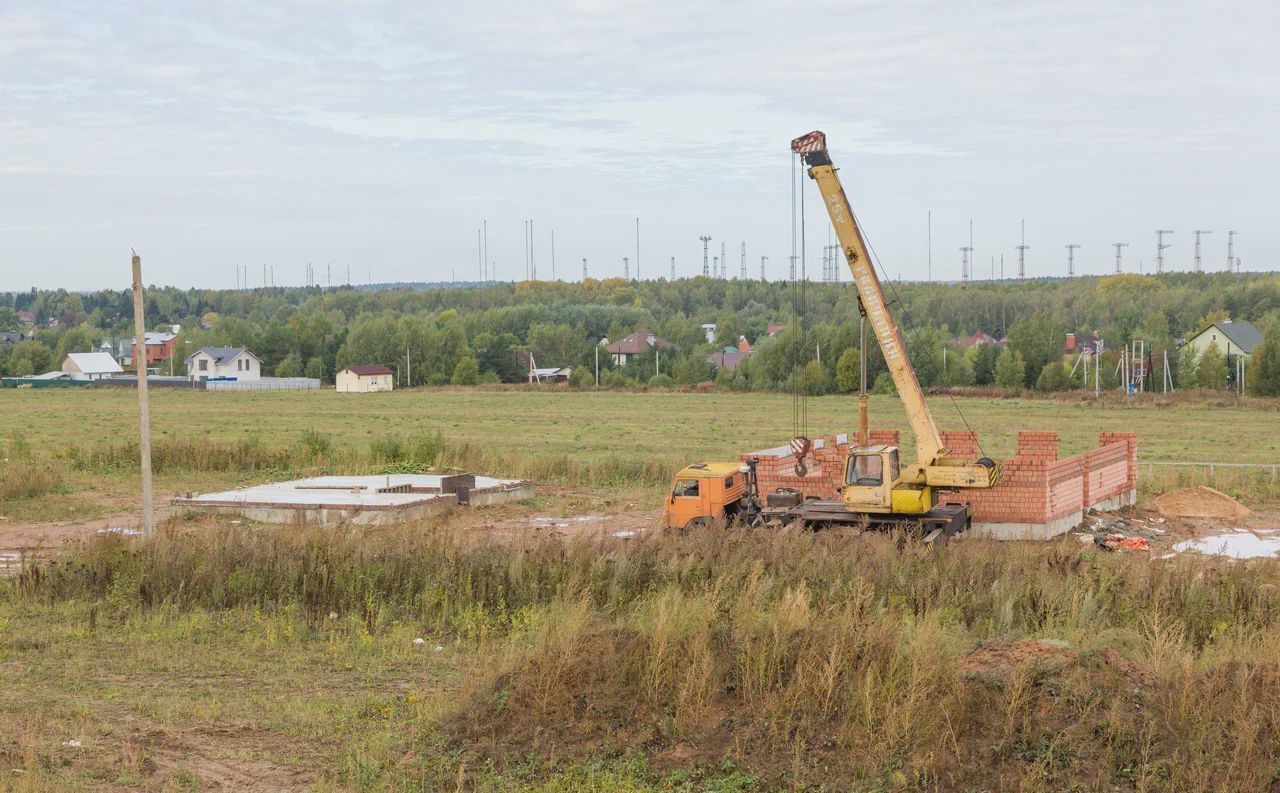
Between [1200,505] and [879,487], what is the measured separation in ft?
30.6

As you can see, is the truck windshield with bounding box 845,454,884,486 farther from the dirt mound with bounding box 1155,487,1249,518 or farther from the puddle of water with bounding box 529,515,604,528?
the dirt mound with bounding box 1155,487,1249,518

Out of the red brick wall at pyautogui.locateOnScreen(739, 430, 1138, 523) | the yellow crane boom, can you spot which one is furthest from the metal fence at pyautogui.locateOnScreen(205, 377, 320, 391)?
the yellow crane boom

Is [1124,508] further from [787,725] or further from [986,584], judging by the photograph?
[787,725]

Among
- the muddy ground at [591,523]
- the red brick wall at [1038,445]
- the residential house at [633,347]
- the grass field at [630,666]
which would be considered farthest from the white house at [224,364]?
the grass field at [630,666]

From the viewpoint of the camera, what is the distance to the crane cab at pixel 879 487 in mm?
20734

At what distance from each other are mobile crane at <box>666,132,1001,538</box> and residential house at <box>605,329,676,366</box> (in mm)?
106863

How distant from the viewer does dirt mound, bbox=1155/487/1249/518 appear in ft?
85.2

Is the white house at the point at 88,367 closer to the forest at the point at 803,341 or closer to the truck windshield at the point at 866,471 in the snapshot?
the forest at the point at 803,341

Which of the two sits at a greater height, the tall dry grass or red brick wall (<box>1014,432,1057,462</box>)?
red brick wall (<box>1014,432,1057,462</box>)

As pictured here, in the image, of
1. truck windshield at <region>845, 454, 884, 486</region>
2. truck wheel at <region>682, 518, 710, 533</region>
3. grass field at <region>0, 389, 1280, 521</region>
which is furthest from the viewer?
grass field at <region>0, 389, 1280, 521</region>

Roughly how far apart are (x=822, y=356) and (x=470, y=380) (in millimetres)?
29645

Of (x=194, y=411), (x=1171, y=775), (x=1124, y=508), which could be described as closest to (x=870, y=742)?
(x=1171, y=775)

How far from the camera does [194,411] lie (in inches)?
2763

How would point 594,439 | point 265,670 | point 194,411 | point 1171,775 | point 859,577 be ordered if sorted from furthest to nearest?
point 194,411
point 594,439
point 859,577
point 265,670
point 1171,775
